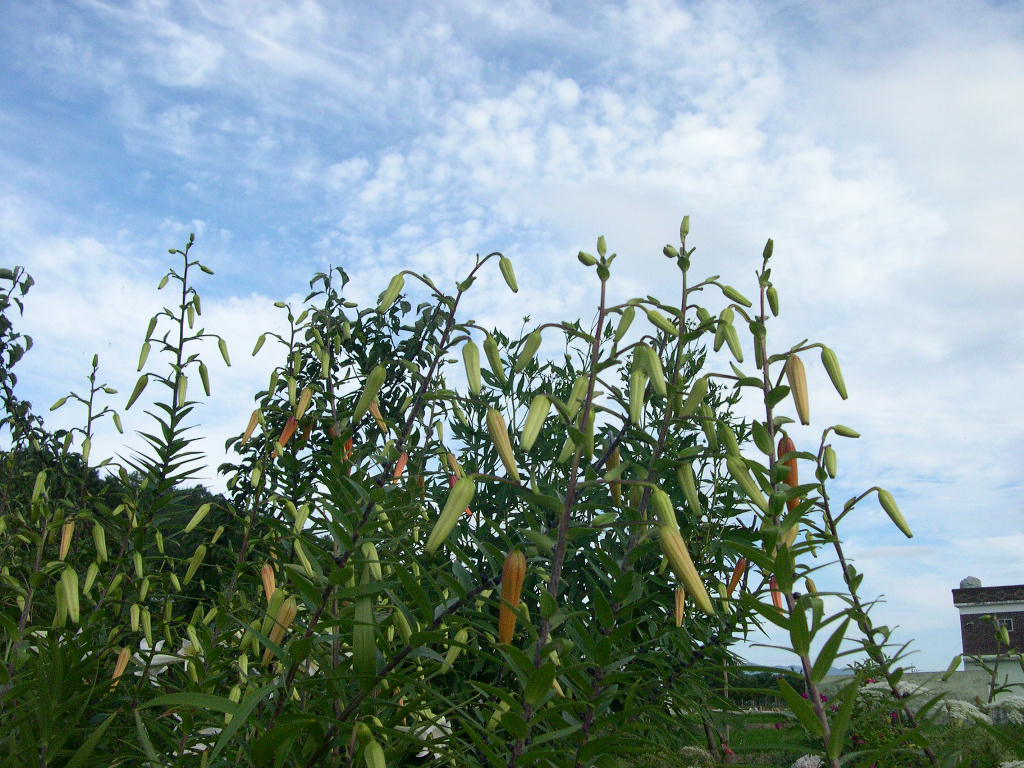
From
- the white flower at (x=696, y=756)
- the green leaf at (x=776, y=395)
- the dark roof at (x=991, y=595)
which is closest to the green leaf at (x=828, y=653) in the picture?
the green leaf at (x=776, y=395)

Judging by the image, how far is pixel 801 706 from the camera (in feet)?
3.11

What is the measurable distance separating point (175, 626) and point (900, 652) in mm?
1976

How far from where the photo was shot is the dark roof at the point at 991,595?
63.9 feet

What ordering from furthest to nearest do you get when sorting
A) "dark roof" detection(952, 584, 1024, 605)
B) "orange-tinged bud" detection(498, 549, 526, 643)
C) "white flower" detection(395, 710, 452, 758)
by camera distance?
1. "dark roof" detection(952, 584, 1024, 605)
2. "white flower" detection(395, 710, 452, 758)
3. "orange-tinged bud" detection(498, 549, 526, 643)

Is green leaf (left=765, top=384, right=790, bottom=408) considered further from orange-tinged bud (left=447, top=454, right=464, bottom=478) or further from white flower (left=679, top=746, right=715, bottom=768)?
white flower (left=679, top=746, right=715, bottom=768)

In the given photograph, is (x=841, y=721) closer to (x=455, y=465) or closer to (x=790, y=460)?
(x=790, y=460)

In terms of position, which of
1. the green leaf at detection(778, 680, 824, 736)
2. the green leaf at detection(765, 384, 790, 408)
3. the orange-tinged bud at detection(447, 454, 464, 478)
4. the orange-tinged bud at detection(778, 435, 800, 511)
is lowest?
the green leaf at detection(778, 680, 824, 736)

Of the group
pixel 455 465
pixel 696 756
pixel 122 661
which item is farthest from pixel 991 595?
pixel 122 661

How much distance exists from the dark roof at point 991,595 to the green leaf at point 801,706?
21.5 metres

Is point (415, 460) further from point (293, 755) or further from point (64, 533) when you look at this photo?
point (64, 533)

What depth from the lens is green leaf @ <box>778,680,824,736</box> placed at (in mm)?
928

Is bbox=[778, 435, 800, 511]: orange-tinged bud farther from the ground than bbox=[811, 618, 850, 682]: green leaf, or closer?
farther from the ground

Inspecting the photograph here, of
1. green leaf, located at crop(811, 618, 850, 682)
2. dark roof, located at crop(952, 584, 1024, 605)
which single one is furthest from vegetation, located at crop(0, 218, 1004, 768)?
dark roof, located at crop(952, 584, 1024, 605)

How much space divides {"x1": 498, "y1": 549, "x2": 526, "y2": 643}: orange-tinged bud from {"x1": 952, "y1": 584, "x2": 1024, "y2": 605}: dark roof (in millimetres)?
21535
